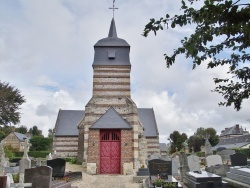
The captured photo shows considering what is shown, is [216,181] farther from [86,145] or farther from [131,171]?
[86,145]

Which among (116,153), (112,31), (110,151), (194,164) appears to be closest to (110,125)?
(110,151)

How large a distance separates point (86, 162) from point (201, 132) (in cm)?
6046

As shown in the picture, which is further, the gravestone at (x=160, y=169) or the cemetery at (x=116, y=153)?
the cemetery at (x=116, y=153)

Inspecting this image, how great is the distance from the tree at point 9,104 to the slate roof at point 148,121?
626 inches

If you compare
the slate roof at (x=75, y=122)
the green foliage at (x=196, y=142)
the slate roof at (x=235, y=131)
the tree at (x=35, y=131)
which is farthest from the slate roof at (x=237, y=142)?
the tree at (x=35, y=131)

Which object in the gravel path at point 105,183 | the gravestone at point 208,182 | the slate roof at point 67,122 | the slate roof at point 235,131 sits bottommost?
the gravel path at point 105,183

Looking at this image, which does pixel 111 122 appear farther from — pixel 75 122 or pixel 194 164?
pixel 75 122

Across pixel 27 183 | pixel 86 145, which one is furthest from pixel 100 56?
pixel 27 183

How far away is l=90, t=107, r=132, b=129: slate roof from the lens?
22172mm

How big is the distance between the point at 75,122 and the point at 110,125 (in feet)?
43.8

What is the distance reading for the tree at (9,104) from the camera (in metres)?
30.5

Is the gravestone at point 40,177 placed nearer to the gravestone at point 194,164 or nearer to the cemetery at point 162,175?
the cemetery at point 162,175

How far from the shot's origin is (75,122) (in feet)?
113

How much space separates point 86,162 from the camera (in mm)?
22703
